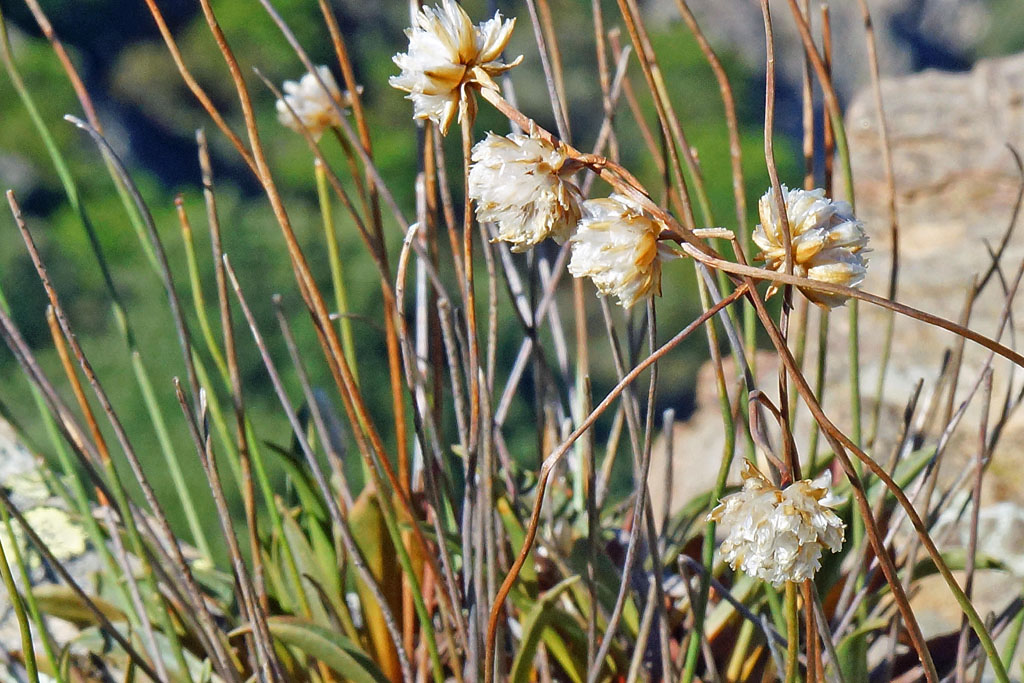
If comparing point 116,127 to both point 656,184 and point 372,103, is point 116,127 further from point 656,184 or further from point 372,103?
point 656,184

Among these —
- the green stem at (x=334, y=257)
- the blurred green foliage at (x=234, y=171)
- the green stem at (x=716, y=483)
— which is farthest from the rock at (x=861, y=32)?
the green stem at (x=716, y=483)

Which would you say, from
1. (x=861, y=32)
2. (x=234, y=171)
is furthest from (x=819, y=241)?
(x=861, y=32)

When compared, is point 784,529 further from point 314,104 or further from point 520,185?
point 314,104

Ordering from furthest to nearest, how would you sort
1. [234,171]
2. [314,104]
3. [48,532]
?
[234,171] → [48,532] → [314,104]

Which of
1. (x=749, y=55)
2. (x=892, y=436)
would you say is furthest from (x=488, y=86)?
(x=749, y=55)

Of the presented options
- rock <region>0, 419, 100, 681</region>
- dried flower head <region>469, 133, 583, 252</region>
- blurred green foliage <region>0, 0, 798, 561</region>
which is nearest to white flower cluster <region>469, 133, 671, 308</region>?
dried flower head <region>469, 133, 583, 252</region>

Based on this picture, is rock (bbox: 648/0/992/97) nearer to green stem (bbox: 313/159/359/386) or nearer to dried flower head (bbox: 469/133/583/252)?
green stem (bbox: 313/159/359/386)

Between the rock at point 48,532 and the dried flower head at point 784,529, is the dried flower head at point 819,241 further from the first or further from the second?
the rock at point 48,532
